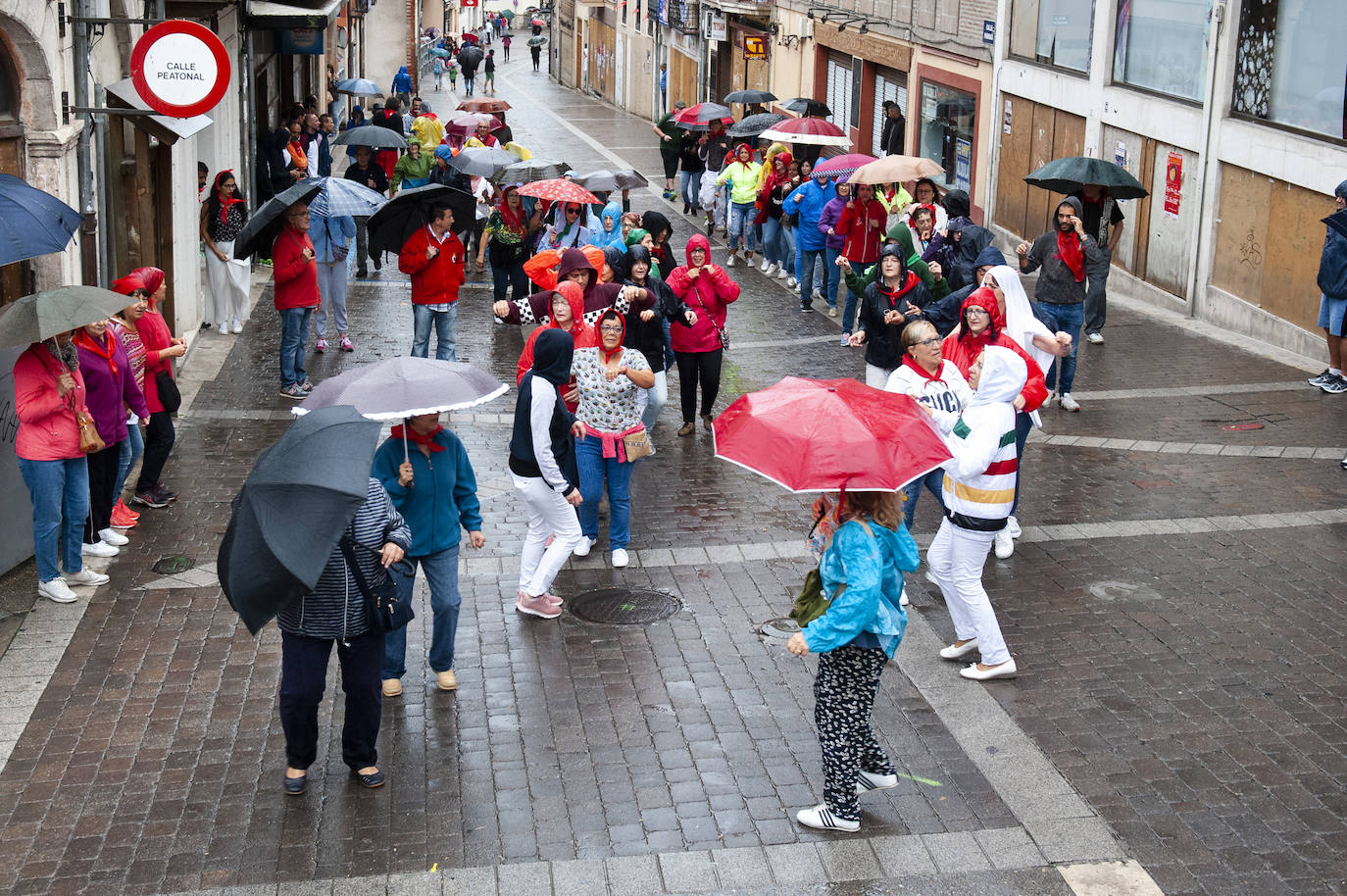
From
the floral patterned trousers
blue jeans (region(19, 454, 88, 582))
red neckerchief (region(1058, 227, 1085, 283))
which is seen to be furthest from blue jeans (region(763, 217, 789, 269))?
the floral patterned trousers

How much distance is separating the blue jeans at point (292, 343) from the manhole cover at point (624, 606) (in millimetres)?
5621

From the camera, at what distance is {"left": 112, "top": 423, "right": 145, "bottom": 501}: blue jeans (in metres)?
9.73

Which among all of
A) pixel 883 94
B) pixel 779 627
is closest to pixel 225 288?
pixel 779 627

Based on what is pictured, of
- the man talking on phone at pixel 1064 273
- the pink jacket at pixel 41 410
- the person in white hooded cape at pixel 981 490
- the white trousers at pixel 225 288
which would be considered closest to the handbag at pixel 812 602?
the person in white hooded cape at pixel 981 490

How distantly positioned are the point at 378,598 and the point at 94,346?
12.1 feet

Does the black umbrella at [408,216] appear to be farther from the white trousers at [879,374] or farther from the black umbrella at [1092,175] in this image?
the black umbrella at [1092,175]

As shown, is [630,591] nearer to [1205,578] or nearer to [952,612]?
[952,612]

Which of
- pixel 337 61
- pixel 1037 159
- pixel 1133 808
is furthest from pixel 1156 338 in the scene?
pixel 337 61

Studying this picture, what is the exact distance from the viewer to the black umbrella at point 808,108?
25953 millimetres

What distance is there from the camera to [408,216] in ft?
43.8

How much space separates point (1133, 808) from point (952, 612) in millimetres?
1688

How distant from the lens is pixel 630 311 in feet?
37.8

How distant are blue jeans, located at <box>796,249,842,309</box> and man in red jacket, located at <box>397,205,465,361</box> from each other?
565 centimetres

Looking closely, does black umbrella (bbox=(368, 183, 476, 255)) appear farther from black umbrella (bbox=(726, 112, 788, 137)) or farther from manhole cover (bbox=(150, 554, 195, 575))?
black umbrella (bbox=(726, 112, 788, 137))
